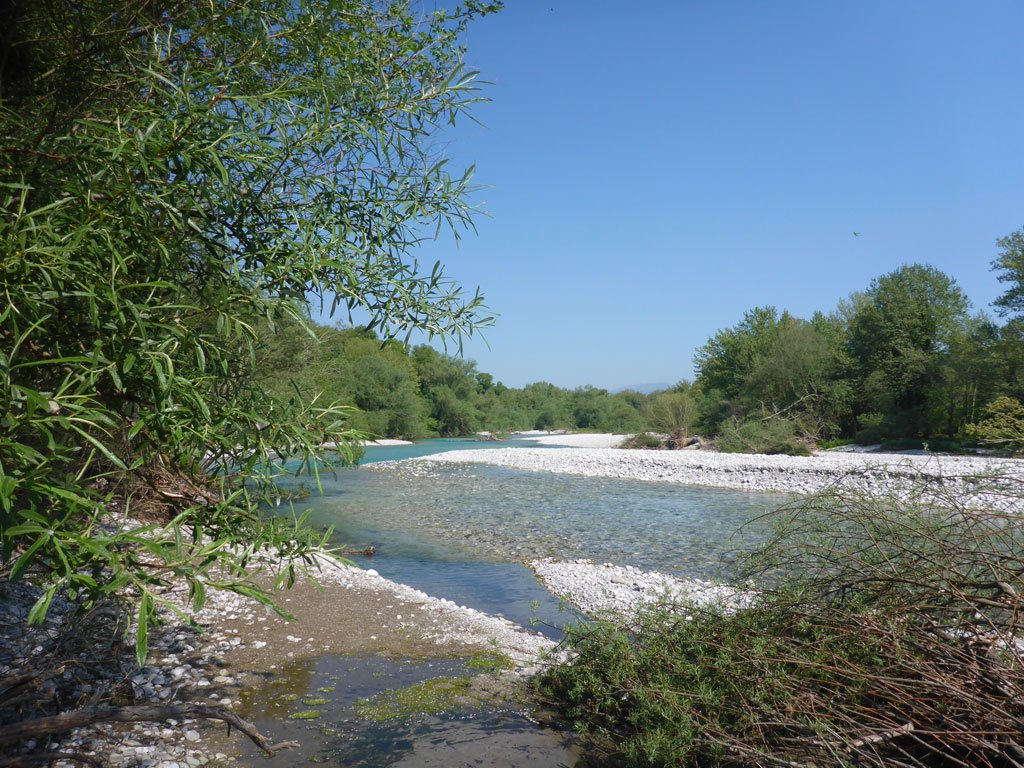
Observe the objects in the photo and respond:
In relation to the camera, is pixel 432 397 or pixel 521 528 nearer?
pixel 521 528

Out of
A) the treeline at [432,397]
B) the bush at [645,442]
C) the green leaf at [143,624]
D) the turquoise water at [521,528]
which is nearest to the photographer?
the green leaf at [143,624]

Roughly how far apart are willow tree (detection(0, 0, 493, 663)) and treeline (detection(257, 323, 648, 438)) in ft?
36.1

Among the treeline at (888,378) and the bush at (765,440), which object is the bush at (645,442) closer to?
the treeline at (888,378)

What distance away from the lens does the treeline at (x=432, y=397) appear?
21.5m

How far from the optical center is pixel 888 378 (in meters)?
38.5

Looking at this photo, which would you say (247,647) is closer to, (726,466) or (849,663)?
(849,663)

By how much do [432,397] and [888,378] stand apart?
158 feet

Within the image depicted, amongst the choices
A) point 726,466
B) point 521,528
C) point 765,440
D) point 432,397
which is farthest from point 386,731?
point 432,397

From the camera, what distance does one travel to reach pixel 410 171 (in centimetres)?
367

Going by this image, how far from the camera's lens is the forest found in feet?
99.6

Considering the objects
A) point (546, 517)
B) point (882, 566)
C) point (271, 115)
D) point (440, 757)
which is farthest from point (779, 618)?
point (546, 517)

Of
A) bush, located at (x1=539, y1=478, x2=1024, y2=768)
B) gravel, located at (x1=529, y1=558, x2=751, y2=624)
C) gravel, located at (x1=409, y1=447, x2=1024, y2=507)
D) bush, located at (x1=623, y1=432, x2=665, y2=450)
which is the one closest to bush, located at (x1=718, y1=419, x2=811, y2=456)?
gravel, located at (x1=409, y1=447, x2=1024, y2=507)

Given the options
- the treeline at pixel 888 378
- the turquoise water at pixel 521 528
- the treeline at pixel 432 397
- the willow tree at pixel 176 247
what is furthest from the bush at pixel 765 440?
the willow tree at pixel 176 247

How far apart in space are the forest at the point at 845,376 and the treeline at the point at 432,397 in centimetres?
15
